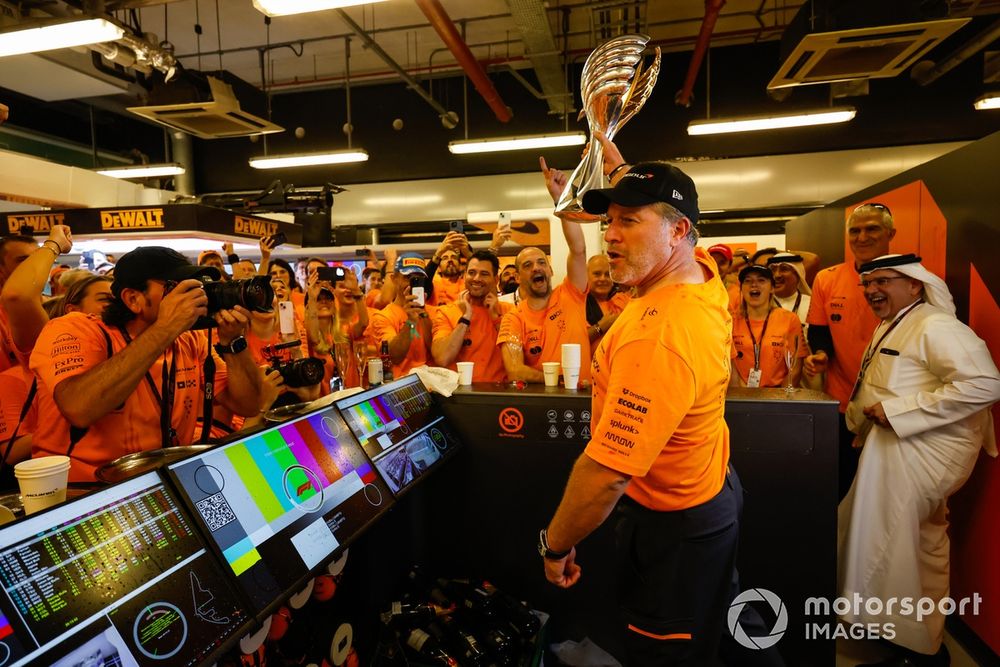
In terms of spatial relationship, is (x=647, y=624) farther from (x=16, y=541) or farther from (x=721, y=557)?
(x=16, y=541)

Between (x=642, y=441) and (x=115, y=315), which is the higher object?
(x=115, y=315)

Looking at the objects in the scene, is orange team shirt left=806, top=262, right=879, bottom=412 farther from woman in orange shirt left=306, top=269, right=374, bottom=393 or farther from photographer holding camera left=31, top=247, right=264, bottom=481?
photographer holding camera left=31, top=247, right=264, bottom=481

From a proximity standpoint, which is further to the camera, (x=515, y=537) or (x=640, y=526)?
(x=515, y=537)

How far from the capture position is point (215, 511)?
116 centimetres

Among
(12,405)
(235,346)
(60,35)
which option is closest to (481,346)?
(235,346)

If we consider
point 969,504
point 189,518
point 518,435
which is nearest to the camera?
point 189,518

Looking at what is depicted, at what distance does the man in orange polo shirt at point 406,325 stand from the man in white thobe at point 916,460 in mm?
2323

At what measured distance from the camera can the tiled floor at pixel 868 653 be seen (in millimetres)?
2584

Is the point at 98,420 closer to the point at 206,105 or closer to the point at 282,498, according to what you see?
the point at 282,498

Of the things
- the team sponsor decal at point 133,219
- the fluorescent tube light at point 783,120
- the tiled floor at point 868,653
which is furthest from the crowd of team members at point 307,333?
the team sponsor decal at point 133,219

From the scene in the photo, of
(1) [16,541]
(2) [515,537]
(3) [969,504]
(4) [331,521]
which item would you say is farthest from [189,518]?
(3) [969,504]

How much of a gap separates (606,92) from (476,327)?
1.61 m

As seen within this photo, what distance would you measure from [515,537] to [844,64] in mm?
4858

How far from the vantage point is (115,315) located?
5.67 feet
